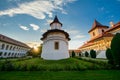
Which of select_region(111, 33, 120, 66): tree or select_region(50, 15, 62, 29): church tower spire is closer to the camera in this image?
select_region(111, 33, 120, 66): tree

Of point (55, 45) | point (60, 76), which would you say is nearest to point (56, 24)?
point (55, 45)

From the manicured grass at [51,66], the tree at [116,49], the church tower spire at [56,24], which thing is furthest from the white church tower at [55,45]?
the tree at [116,49]

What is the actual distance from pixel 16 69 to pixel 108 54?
11692mm

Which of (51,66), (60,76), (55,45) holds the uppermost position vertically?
(55,45)

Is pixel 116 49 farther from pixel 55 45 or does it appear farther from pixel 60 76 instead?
pixel 55 45

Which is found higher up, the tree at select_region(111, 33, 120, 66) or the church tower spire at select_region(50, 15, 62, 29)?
the church tower spire at select_region(50, 15, 62, 29)

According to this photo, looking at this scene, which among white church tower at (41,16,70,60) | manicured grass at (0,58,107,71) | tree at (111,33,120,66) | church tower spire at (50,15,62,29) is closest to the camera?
manicured grass at (0,58,107,71)

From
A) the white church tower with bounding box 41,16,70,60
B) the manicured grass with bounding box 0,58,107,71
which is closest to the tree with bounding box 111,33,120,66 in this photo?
the manicured grass with bounding box 0,58,107,71

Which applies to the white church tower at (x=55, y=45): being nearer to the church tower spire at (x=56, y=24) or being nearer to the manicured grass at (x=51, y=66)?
the church tower spire at (x=56, y=24)

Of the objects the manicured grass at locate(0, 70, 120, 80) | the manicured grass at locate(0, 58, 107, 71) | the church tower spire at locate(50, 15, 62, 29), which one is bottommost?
the manicured grass at locate(0, 70, 120, 80)

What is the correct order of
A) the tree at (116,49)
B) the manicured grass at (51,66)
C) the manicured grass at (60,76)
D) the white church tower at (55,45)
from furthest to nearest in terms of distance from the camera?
1. the white church tower at (55,45)
2. the tree at (116,49)
3. the manicured grass at (51,66)
4. the manicured grass at (60,76)

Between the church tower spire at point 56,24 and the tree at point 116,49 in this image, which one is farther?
the church tower spire at point 56,24

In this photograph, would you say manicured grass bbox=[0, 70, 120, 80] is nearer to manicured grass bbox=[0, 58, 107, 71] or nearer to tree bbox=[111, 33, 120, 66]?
manicured grass bbox=[0, 58, 107, 71]

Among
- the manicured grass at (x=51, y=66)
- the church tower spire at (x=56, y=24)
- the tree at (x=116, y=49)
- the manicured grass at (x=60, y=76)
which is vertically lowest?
the manicured grass at (x=60, y=76)
